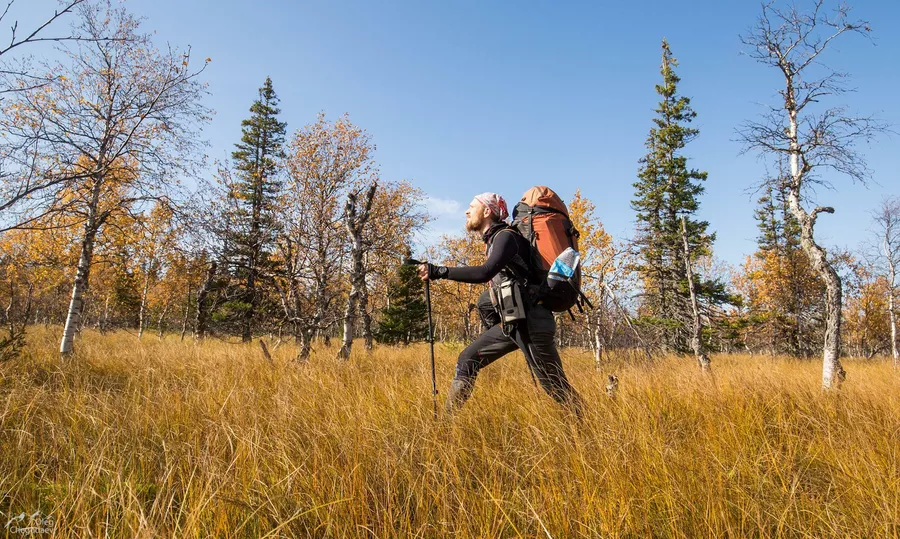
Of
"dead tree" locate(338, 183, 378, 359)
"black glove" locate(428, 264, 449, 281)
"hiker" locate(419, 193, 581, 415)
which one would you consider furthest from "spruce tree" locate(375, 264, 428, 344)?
"black glove" locate(428, 264, 449, 281)

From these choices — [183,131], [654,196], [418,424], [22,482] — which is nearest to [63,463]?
[22,482]

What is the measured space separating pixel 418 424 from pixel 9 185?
19.3ft

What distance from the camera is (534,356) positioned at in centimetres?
289

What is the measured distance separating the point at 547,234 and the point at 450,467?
1.93 metres

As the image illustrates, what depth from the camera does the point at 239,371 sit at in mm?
4891

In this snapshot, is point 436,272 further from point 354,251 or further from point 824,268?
point 824,268

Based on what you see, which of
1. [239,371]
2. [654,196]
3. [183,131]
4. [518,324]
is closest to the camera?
[518,324]

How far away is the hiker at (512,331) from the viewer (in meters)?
2.82

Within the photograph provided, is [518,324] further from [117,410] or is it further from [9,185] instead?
[9,185]

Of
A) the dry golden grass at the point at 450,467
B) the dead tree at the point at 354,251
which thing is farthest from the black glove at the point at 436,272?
the dead tree at the point at 354,251

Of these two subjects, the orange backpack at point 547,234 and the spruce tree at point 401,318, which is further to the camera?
the spruce tree at point 401,318

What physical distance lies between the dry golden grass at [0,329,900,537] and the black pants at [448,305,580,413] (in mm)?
162

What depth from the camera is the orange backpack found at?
2.92 m

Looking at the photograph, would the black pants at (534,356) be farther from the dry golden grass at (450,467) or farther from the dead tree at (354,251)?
the dead tree at (354,251)
